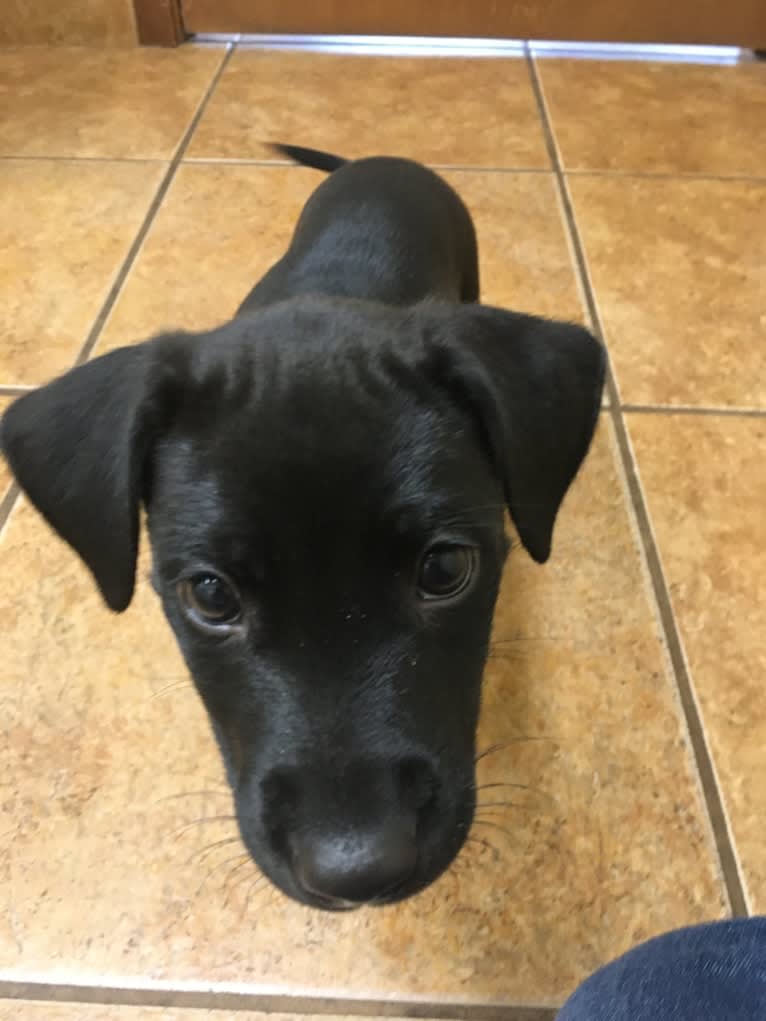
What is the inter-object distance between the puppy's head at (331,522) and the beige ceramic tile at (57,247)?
3.37 feet

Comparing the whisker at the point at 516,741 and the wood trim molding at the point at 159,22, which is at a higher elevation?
the wood trim molding at the point at 159,22

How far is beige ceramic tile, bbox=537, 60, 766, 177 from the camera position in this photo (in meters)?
2.67

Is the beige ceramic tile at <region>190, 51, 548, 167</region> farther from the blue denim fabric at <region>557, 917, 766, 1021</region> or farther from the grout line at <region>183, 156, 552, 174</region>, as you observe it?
the blue denim fabric at <region>557, 917, 766, 1021</region>

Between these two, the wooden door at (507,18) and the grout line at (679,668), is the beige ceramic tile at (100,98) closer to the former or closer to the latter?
the wooden door at (507,18)

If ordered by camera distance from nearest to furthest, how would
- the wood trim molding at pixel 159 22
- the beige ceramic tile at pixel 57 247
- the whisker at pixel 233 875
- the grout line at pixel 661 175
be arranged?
the whisker at pixel 233 875 → the beige ceramic tile at pixel 57 247 → the grout line at pixel 661 175 → the wood trim molding at pixel 159 22

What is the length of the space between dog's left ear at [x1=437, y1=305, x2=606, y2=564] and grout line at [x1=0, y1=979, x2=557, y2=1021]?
1.72ft

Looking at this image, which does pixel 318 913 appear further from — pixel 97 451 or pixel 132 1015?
pixel 97 451

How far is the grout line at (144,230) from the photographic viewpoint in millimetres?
2021

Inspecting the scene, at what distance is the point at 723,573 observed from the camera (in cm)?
158

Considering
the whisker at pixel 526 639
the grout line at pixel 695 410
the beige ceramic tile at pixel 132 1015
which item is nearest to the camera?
the beige ceramic tile at pixel 132 1015

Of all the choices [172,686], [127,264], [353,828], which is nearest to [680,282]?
[127,264]

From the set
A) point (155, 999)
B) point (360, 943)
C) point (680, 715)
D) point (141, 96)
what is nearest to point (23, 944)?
point (155, 999)

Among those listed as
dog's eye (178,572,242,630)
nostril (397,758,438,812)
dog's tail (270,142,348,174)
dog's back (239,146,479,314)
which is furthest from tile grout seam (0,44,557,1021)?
dog's tail (270,142,348,174)

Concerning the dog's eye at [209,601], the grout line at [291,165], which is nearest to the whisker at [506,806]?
the dog's eye at [209,601]
